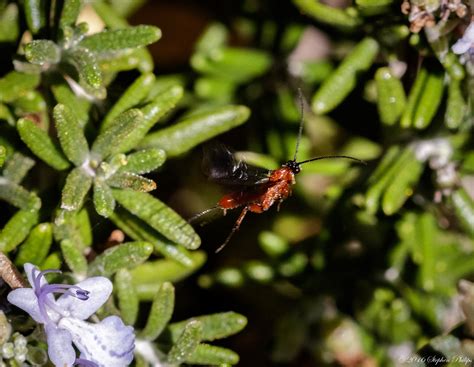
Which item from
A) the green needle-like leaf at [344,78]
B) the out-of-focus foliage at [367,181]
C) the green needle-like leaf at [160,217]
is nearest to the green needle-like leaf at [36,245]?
the green needle-like leaf at [160,217]

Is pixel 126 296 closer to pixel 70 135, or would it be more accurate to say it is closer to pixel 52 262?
pixel 52 262

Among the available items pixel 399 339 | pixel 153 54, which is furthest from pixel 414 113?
pixel 153 54

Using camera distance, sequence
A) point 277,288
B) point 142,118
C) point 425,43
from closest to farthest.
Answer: point 142,118, point 425,43, point 277,288

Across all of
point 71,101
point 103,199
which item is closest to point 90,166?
point 103,199

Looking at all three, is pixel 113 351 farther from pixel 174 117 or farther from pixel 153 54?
pixel 153 54

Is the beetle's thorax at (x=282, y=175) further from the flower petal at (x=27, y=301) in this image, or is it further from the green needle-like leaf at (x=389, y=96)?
the flower petal at (x=27, y=301)

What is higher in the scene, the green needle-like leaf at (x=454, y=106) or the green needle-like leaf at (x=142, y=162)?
the green needle-like leaf at (x=142, y=162)
